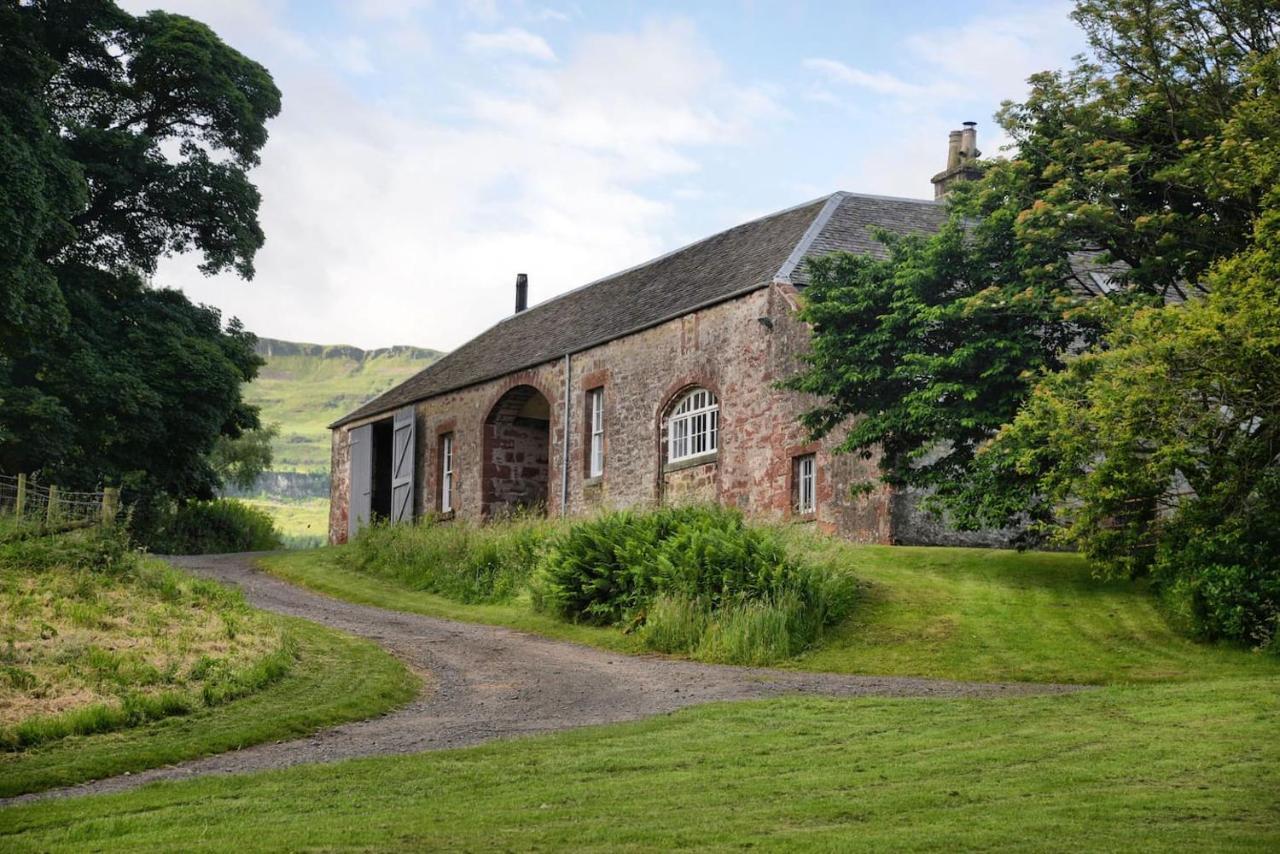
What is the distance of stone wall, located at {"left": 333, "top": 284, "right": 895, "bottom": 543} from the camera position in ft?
76.5

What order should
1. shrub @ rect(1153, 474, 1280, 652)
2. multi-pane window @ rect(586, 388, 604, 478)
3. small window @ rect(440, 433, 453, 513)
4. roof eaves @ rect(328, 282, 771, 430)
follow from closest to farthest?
shrub @ rect(1153, 474, 1280, 652), roof eaves @ rect(328, 282, 771, 430), multi-pane window @ rect(586, 388, 604, 478), small window @ rect(440, 433, 453, 513)

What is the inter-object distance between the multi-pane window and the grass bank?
17.9 meters

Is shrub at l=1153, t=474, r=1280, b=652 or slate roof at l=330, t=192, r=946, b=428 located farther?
slate roof at l=330, t=192, r=946, b=428

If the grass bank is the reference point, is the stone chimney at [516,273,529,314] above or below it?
above

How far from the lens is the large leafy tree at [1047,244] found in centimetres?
1836

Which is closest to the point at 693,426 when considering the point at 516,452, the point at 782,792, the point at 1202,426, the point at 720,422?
the point at 720,422

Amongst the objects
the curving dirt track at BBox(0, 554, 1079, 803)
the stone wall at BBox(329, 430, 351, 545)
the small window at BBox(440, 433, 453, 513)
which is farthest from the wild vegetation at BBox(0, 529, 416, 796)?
the stone wall at BBox(329, 430, 351, 545)

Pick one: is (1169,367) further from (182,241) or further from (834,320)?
(182,241)

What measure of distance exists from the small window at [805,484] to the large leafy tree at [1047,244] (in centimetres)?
269

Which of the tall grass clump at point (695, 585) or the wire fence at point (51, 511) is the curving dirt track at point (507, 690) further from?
the wire fence at point (51, 511)

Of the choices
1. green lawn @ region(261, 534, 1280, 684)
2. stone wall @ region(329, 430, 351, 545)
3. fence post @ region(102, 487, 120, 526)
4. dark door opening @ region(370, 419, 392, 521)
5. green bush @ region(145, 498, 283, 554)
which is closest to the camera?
green lawn @ region(261, 534, 1280, 684)

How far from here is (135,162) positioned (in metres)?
28.7

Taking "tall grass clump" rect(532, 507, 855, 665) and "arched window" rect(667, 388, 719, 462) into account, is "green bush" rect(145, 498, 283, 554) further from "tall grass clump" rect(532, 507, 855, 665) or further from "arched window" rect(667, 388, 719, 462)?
"tall grass clump" rect(532, 507, 855, 665)

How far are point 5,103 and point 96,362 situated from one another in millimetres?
5046
